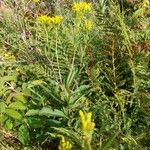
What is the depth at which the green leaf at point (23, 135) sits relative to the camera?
224 cm

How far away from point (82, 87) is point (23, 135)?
1.44 feet

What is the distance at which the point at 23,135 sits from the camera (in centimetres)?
225

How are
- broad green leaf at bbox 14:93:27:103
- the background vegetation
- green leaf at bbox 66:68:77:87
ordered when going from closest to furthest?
1. the background vegetation
2. green leaf at bbox 66:68:77:87
3. broad green leaf at bbox 14:93:27:103

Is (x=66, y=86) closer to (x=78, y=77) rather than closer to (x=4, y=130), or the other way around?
(x=78, y=77)

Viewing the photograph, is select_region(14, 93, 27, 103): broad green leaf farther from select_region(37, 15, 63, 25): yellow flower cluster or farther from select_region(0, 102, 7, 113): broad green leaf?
select_region(37, 15, 63, 25): yellow flower cluster

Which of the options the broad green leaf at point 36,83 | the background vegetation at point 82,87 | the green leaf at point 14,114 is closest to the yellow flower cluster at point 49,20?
the background vegetation at point 82,87

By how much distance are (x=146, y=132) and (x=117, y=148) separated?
24 cm

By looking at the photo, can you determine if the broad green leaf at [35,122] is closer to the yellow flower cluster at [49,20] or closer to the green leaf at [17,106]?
the green leaf at [17,106]

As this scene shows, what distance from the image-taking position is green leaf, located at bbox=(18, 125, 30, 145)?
224cm

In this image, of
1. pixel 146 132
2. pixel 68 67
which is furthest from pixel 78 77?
pixel 146 132

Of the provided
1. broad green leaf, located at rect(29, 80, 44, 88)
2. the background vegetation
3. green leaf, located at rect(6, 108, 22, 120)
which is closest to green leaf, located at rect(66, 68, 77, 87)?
the background vegetation

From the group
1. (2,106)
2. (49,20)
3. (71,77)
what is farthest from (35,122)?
(49,20)

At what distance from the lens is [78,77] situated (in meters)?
2.37

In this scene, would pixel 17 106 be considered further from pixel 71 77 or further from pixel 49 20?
pixel 49 20
